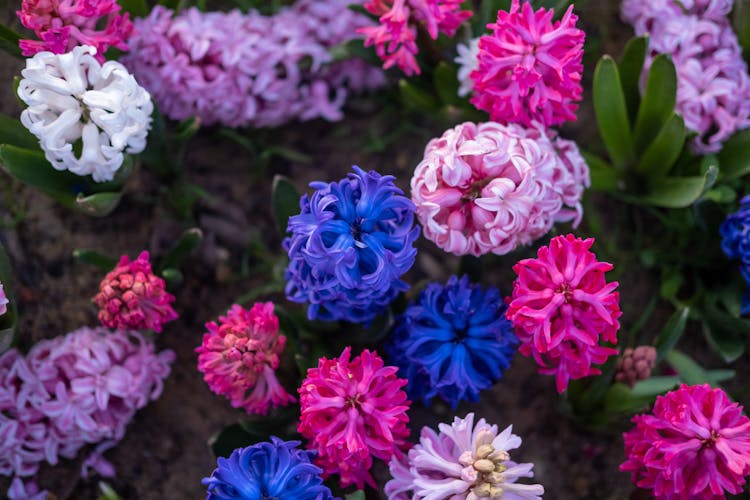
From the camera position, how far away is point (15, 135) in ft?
7.60

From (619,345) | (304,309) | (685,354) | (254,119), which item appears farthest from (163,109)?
(685,354)

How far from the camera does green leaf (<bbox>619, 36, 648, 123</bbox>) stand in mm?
2465

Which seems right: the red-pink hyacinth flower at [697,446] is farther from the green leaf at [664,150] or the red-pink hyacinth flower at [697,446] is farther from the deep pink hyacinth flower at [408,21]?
the deep pink hyacinth flower at [408,21]

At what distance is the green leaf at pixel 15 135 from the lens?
230 cm

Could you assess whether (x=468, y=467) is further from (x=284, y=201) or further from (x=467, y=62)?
(x=467, y=62)

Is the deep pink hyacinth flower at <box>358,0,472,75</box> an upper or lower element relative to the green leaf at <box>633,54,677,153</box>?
upper

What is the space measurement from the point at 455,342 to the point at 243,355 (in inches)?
21.5

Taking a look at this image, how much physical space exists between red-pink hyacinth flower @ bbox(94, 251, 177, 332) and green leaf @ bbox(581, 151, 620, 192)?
1422 millimetres

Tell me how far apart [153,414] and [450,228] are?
1.26 m

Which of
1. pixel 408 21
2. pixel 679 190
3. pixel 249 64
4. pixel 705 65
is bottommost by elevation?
pixel 679 190

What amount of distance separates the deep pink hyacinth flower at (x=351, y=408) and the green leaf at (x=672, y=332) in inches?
34.3

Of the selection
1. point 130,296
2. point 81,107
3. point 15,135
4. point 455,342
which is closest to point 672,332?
point 455,342

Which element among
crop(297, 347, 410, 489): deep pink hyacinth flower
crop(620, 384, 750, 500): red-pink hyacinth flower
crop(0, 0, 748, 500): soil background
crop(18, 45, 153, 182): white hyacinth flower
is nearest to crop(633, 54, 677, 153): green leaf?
crop(0, 0, 748, 500): soil background

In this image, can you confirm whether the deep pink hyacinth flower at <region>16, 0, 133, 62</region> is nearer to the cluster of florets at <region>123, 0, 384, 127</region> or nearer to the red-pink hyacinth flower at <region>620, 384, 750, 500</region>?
the cluster of florets at <region>123, 0, 384, 127</region>
